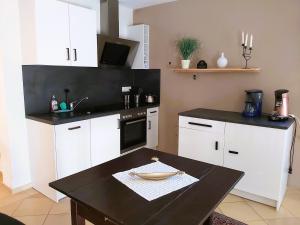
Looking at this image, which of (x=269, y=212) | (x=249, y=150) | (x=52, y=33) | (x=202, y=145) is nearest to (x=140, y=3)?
(x=52, y=33)

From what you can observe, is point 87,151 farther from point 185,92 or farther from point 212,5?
point 212,5

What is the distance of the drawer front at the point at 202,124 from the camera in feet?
8.93

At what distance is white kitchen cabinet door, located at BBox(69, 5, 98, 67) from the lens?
2873 mm

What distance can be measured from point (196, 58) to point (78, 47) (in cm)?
160

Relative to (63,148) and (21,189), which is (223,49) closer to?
(63,148)

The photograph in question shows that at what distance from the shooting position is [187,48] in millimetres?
3303

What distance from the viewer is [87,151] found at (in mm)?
2867

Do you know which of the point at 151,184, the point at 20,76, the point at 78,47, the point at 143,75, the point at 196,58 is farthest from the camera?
the point at 143,75

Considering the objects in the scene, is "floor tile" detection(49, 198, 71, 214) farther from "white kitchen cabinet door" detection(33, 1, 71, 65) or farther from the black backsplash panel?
"white kitchen cabinet door" detection(33, 1, 71, 65)

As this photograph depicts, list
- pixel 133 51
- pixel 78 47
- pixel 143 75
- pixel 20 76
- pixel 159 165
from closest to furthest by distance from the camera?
1. pixel 159 165
2. pixel 20 76
3. pixel 78 47
4. pixel 133 51
5. pixel 143 75

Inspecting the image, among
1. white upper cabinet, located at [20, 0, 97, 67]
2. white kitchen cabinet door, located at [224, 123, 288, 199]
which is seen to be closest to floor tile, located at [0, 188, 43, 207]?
white upper cabinet, located at [20, 0, 97, 67]

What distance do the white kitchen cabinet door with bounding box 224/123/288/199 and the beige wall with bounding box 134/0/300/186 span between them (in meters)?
0.61

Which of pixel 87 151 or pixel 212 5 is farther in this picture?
pixel 212 5

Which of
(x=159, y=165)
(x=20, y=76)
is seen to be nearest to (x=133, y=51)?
(x=20, y=76)
